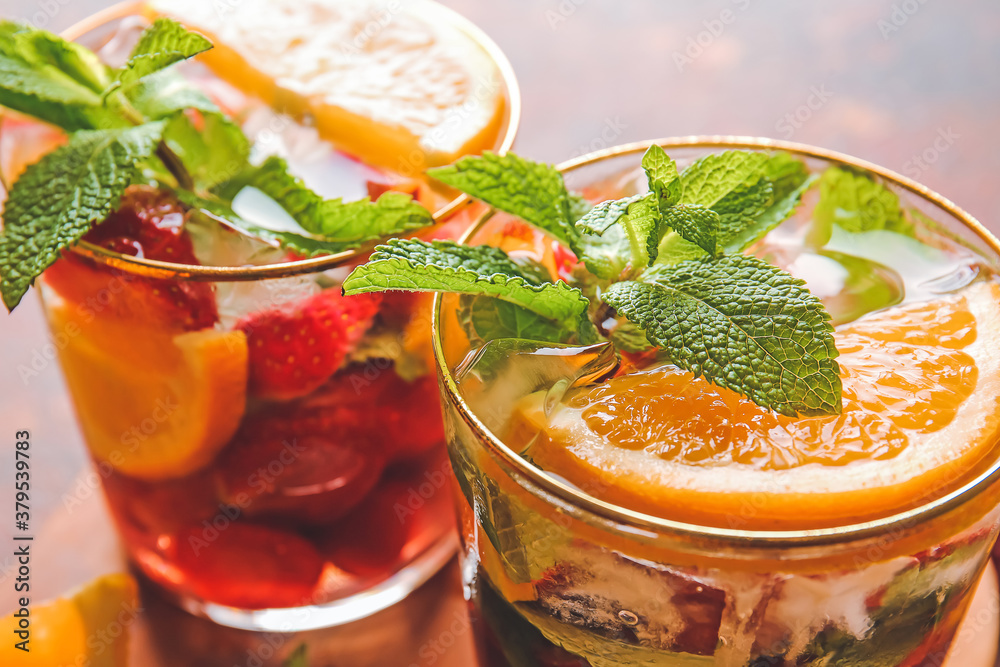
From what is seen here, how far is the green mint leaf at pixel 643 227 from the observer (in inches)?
25.4

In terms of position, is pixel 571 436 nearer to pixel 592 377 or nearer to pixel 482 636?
pixel 592 377

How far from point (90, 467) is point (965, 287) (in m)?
0.88

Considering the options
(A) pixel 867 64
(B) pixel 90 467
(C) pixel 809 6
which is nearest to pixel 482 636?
(B) pixel 90 467

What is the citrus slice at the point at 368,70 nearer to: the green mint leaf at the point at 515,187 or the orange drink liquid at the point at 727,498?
the green mint leaf at the point at 515,187

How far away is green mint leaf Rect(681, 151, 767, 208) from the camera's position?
2.32ft

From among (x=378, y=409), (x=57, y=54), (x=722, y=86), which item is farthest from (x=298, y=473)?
(x=722, y=86)

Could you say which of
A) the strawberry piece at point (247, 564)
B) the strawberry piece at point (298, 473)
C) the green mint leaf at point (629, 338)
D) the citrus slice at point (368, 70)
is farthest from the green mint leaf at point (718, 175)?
the strawberry piece at point (247, 564)

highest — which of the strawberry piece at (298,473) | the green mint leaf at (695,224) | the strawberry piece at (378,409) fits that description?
the green mint leaf at (695,224)

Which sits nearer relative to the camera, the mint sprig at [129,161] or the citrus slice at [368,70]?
the mint sprig at [129,161]

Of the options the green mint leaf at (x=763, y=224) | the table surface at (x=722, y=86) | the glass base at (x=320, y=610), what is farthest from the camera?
the table surface at (x=722, y=86)

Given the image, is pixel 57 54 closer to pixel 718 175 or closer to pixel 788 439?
A: pixel 718 175

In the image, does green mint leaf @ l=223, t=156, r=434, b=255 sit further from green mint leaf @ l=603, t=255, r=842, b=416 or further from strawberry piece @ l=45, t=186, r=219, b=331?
green mint leaf @ l=603, t=255, r=842, b=416

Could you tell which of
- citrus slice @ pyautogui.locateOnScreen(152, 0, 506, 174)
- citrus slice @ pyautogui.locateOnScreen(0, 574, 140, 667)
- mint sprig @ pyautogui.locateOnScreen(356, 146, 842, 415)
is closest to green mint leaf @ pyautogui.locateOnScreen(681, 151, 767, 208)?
mint sprig @ pyautogui.locateOnScreen(356, 146, 842, 415)

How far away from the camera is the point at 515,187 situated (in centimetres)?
71
